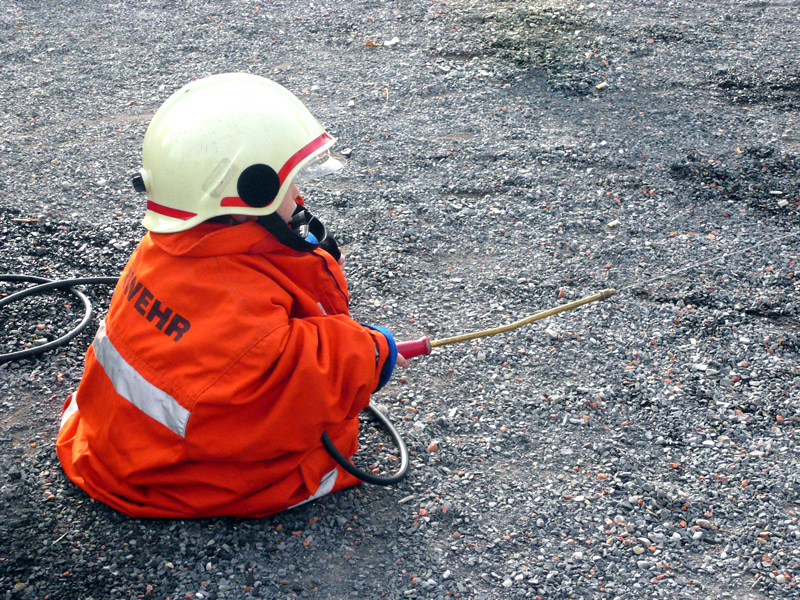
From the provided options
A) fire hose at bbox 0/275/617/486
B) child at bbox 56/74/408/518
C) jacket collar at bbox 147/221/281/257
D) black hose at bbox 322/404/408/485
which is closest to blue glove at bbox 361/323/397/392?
child at bbox 56/74/408/518

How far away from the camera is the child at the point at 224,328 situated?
7.22 ft

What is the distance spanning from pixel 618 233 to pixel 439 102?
7.86 ft

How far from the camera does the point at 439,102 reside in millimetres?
6082

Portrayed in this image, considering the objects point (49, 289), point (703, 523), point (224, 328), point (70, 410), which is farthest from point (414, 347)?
point (49, 289)

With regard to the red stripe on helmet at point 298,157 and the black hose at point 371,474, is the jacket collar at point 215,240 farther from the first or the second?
the black hose at point 371,474

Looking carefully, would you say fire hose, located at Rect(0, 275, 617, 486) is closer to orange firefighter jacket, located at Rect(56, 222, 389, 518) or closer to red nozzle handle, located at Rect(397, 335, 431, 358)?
red nozzle handle, located at Rect(397, 335, 431, 358)

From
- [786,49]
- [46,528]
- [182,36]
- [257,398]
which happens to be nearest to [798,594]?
[257,398]

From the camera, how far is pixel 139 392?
230 centimetres

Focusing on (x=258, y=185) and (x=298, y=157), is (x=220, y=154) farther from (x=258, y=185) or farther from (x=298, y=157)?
(x=298, y=157)

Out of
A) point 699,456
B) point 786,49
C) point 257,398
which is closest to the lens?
point 257,398

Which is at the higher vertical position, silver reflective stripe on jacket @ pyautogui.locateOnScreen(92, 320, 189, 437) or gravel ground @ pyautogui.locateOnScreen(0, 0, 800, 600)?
silver reflective stripe on jacket @ pyautogui.locateOnScreen(92, 320, 189, 437)

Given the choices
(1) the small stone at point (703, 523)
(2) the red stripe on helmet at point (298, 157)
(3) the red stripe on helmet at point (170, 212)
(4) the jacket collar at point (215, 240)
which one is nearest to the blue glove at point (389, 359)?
(4) the jacket collar at point (215, 240)

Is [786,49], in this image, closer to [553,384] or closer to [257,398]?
[553,384]

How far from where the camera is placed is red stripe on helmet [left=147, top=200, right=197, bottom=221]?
2256mm
